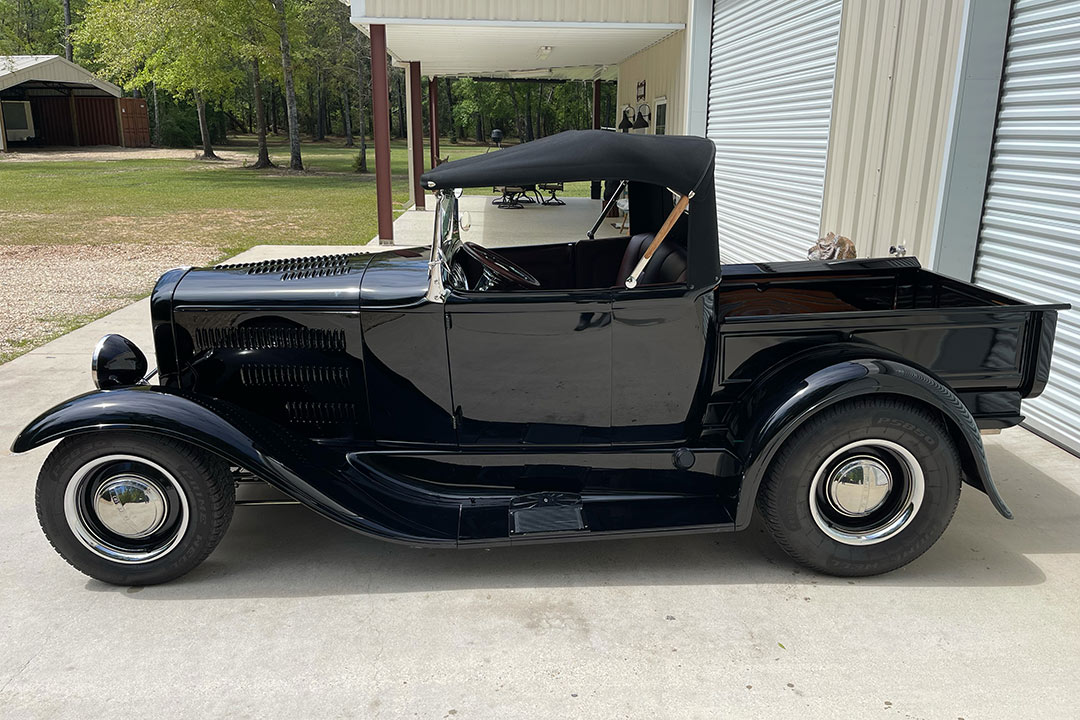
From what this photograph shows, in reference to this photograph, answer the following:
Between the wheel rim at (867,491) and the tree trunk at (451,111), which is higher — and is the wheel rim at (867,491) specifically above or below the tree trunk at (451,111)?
below

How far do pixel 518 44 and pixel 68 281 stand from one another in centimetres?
819

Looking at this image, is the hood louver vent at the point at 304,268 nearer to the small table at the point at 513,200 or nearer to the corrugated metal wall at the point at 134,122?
the small table at the point at 513,200

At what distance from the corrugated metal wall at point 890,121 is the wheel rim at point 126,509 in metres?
4.86

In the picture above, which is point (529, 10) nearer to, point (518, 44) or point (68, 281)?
point (518, 44)

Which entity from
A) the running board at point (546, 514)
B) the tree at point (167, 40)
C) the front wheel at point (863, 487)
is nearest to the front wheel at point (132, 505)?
the running board at point (546, 514)

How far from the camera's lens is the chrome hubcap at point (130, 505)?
3133 millimetres

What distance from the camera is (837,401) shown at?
3.10 meters

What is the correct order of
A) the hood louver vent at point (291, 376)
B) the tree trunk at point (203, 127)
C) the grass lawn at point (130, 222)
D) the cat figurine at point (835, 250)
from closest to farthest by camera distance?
the hood louver vent at point (291, 376), the cat figurine at point (835, 250), the grass lawn at point (130, 222), the tree trunk at point (203, 127)

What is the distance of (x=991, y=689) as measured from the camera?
2604 millimetres

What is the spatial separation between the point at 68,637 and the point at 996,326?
12.4 ft

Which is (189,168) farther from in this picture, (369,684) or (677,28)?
(369,684)

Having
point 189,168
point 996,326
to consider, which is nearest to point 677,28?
point 996,326

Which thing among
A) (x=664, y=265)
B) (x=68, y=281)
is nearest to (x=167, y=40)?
Result: (x=68, y=281)

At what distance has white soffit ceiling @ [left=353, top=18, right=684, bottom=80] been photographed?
38.8 feet
